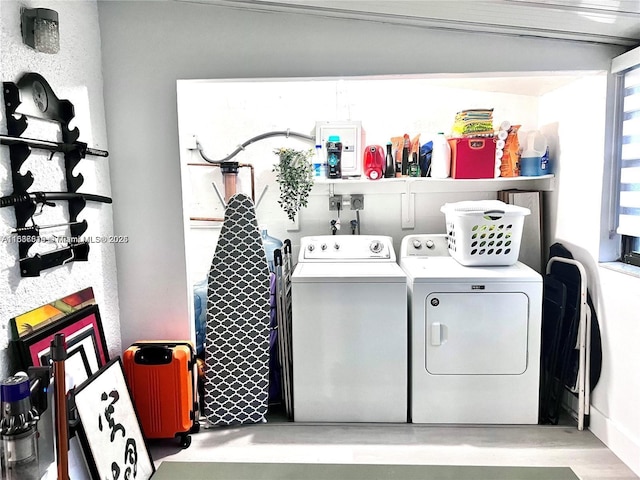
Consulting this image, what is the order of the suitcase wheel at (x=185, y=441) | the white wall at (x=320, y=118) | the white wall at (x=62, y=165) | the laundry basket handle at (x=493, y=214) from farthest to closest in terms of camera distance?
the white wall at (x=320, y=118)
the laundry basket handle at (x=493, y=214)
the suitcase wheel at (x=185, y=441)
the white wall at (x=62, y=165)

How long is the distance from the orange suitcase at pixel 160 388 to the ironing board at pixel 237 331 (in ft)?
0.81

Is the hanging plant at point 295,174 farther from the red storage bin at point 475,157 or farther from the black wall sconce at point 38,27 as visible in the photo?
the black wall sconce at point 38,27

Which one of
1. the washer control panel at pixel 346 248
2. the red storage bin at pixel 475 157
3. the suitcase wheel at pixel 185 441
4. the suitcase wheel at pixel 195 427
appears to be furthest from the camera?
the washer control panel at pixel 346 248

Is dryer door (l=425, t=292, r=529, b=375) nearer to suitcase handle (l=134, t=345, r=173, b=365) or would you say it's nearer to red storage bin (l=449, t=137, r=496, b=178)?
red storage bin (l=449, t=137, r=496, b=178)

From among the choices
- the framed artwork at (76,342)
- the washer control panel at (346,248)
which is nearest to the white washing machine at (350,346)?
the washer control panel at (346,248)

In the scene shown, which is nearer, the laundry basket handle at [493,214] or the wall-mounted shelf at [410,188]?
the laundry basket handle at [493,214]

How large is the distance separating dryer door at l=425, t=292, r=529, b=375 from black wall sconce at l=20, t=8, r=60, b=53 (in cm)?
223

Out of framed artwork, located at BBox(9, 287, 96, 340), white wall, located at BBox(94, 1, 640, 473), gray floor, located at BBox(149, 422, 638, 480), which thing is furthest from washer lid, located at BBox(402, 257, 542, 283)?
framed artwork, located at BBox(9, 287, 96, 340)

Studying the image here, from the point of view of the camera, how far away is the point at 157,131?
2.60 metres

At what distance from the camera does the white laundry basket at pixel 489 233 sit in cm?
278

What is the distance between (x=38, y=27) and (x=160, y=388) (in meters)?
1.74

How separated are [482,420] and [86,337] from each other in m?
2.19

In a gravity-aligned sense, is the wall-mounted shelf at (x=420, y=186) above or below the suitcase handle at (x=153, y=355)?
above

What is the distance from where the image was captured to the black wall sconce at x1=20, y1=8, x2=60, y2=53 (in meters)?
1.88
